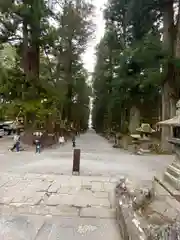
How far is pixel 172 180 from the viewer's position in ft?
17.5

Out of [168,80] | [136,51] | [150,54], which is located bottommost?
[168,80]

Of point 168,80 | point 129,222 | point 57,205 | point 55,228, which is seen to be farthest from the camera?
point 168,80

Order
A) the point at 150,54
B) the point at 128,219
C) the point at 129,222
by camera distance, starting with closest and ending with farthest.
A: the point at 129,222
the point at 128,219
the point at 150,54

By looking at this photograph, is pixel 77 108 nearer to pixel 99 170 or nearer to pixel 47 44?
pixel 47 44

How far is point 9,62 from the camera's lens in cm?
1686

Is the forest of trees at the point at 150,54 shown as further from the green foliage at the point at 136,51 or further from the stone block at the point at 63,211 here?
the stone block at the point at 63,211

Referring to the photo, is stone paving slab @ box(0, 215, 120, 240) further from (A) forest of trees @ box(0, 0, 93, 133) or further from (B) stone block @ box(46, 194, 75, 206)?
(A) forest of trees @ box(0, 0, 93, 133)

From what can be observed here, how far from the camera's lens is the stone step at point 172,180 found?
503cm

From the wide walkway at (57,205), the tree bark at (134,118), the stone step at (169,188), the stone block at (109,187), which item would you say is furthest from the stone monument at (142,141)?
the stone step at (169,188)

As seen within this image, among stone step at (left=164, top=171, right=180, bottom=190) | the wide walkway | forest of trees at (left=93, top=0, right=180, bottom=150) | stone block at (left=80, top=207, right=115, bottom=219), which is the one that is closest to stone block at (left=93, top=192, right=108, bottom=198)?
the wide walkway

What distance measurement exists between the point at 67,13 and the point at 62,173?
21924 millimetres

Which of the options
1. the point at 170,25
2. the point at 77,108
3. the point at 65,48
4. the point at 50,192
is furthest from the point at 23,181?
the point at 77,108

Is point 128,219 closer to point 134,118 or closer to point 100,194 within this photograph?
point 100,194

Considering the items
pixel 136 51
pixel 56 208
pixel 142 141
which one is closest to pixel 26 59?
pixel 136 51
